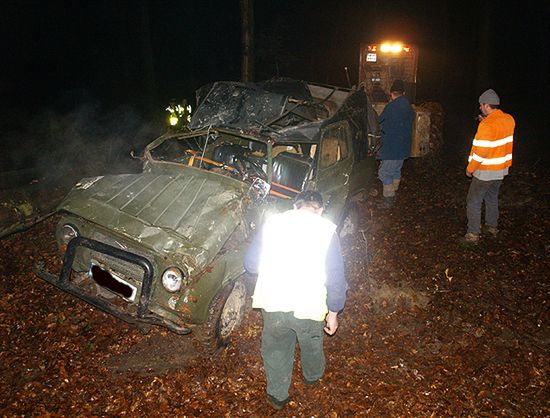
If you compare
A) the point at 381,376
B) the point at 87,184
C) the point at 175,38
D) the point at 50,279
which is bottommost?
the point at 381,376

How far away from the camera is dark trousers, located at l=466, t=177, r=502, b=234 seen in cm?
625

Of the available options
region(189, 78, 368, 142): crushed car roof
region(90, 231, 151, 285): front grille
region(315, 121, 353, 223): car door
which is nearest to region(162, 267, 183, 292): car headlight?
region(90, 231, 151, 285): front grille

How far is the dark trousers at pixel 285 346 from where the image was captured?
3549 millimetres

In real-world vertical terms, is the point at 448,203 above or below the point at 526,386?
above

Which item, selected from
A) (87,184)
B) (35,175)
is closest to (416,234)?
(87,184)

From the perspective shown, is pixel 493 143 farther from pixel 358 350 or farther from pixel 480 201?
pixel 358 350

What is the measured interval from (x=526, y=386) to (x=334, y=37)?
72.0 feet

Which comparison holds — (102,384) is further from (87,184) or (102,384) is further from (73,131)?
(73,131)

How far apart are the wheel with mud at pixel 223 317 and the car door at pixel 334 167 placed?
1746mm

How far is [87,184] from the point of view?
5.02m

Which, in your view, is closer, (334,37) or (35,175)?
(35,175)

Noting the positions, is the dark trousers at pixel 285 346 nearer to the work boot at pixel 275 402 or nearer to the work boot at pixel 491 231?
the work boot at pixel 275 402

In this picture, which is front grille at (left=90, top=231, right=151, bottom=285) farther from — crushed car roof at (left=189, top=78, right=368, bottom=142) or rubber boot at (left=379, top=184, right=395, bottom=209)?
rubber boot at (left=379, top=184, right=395, bottom=209)

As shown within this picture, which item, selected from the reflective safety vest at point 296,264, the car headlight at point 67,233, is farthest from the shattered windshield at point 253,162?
the reflective safety vest at point 296,264
